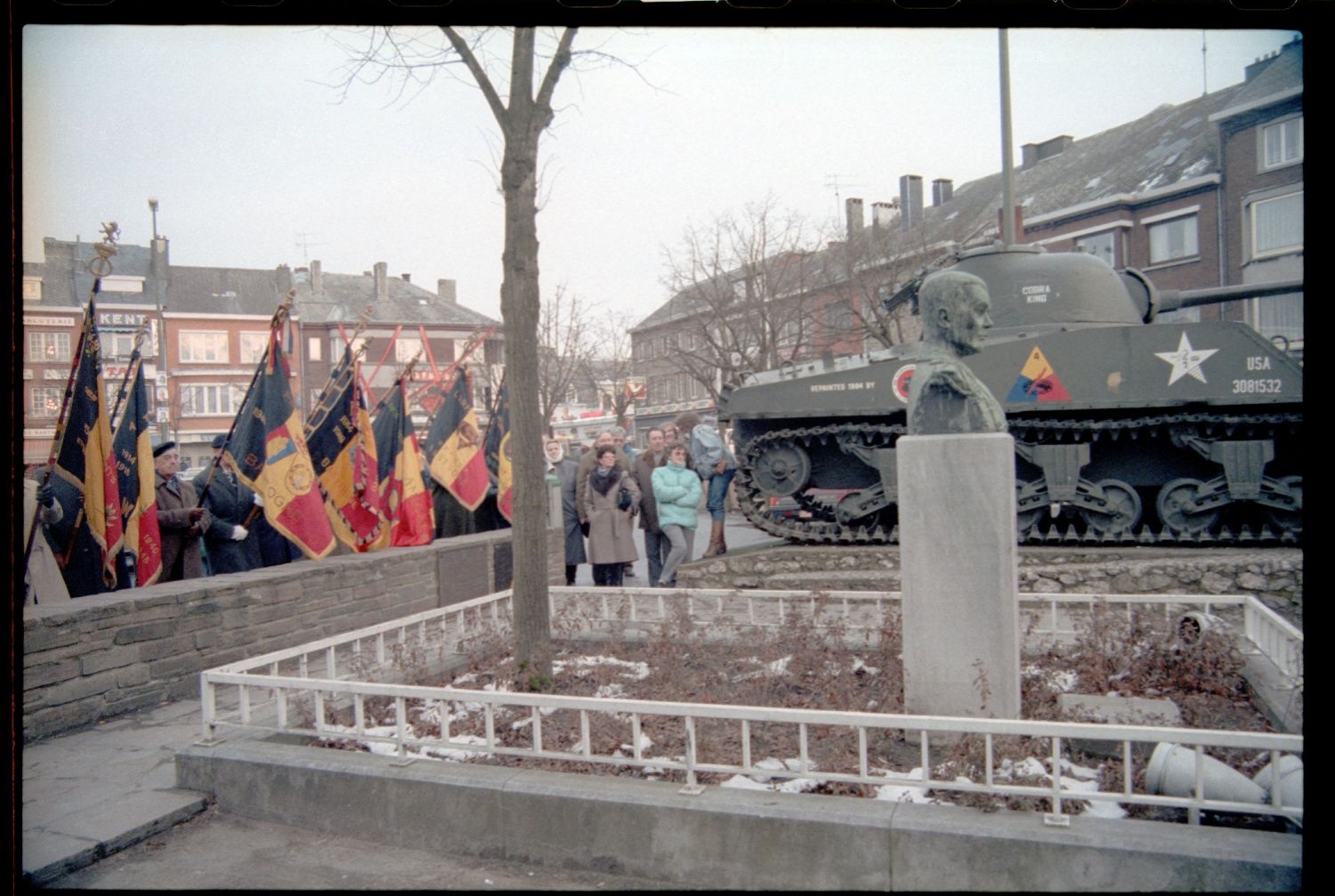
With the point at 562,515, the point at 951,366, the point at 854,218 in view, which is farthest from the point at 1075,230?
the point at 951,366

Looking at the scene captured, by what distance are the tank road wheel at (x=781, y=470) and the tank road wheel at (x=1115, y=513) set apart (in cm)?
290

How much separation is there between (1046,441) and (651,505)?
161 inches

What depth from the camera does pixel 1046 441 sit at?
33.8 ft

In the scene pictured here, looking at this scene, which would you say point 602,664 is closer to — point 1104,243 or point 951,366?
point 951,366

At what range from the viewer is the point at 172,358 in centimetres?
2670

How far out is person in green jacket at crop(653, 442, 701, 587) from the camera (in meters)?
9.55

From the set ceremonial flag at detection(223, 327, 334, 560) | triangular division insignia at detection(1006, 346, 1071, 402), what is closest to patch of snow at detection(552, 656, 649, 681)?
ceremonial flag at detection(223, 327, 334, 560)

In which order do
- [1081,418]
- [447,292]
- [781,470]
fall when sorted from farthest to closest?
[447,292]
[781,470]
[1081,418]

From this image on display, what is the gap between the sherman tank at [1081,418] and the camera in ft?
32.2

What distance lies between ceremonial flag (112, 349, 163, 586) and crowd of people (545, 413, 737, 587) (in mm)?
3723

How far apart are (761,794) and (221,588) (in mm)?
4223

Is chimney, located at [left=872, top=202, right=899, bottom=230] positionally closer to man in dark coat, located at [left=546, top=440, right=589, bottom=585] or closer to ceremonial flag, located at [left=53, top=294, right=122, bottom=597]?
man in dark coat, located at [left=546, top=440, right=589, bottom=585]

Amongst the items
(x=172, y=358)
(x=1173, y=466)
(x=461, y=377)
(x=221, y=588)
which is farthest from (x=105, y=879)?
(x=172, y=358)

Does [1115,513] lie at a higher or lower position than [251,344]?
lower
